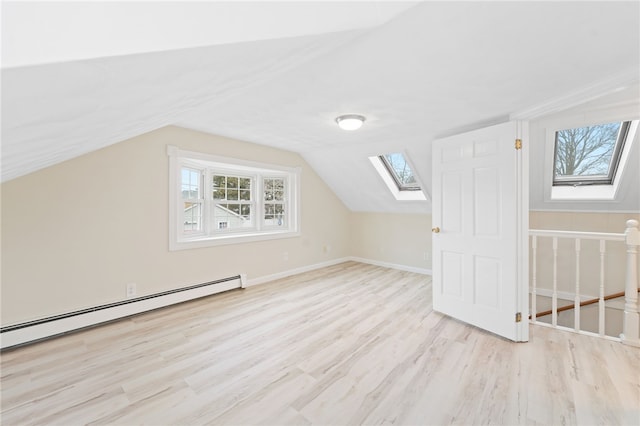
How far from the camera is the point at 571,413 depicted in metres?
1.52

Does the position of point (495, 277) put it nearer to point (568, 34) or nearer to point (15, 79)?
point (568, 34)

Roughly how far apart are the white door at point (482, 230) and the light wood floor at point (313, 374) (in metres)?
0.25

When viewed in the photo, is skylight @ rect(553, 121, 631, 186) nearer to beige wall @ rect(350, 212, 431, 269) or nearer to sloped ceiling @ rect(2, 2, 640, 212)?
sloped ceiling @ rect(2, 2, 640, 212)

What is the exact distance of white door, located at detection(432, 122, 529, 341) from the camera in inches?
91.1

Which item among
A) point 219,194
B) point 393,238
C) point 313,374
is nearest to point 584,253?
point 393,238

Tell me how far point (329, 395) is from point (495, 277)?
1.83 metres

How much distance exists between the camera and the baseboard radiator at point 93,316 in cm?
218

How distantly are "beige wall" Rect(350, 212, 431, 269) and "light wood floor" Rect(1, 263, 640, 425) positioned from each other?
6.18 ft

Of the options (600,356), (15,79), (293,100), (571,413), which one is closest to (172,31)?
(15,79)

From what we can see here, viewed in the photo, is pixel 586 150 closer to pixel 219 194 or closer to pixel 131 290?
pixel 219 194

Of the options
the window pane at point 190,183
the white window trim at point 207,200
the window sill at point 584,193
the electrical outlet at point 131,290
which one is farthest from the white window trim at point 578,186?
the electrical outlet at point 131,290

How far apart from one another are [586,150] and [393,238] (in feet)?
9.28

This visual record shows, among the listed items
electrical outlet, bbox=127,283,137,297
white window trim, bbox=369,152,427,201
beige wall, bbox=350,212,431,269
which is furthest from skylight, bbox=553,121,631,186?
electrical outlet, bbox=127,283,137,297

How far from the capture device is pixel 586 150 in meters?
3.14
